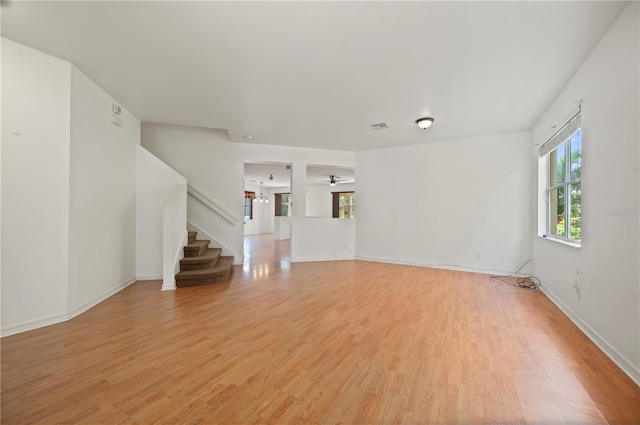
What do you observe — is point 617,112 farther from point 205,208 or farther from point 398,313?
point 205,208

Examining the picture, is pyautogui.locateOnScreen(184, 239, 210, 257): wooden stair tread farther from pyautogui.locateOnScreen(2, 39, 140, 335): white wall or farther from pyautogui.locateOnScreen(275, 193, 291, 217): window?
pyautogui.locateOnScreen(275, 193, 291, 217): window

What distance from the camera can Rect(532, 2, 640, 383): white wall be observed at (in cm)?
178

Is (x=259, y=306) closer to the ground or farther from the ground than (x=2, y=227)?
closer to the ground

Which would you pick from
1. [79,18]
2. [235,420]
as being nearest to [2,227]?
[79,18]

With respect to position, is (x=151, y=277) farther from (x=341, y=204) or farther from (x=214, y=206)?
(x=341, y=204)

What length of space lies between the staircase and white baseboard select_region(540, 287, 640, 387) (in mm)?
4533

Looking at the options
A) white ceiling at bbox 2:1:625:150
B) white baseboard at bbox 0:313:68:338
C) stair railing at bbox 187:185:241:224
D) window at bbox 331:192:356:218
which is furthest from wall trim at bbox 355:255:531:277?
window at bbox 331:192:356:218

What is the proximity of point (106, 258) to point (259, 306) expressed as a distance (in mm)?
2195

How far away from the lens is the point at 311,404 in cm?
147

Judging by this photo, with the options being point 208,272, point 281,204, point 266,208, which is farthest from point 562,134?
point 266,208

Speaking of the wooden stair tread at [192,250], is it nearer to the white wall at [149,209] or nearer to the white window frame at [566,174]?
the white wall at [149,209]

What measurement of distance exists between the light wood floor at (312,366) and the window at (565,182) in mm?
1080

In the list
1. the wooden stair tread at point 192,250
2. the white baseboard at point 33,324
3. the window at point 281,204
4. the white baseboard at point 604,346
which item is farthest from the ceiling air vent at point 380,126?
the window at point 281,204

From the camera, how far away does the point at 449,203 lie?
5.20 meters
